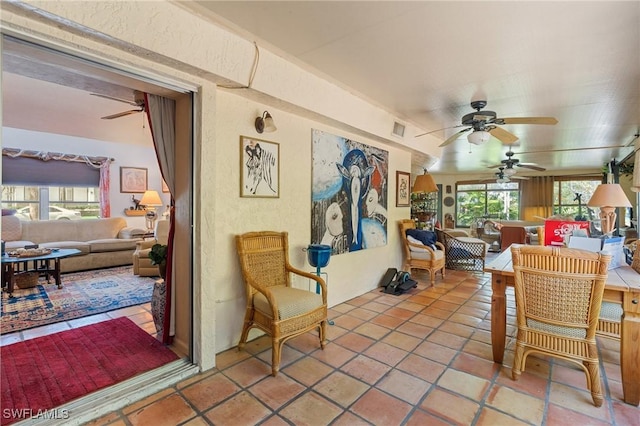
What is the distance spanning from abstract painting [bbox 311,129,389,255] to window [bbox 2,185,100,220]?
575 centimetres

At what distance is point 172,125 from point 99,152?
5.38 meters

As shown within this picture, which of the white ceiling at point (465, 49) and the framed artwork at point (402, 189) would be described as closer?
the white ceiling at point (465, 49)

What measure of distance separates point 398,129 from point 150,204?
5.19 meters

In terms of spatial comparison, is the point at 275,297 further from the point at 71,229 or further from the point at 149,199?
the point at 71,229

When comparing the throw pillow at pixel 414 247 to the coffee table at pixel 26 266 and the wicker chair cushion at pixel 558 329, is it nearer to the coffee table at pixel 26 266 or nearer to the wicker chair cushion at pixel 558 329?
the wicker chair cushion at pixel 558 329

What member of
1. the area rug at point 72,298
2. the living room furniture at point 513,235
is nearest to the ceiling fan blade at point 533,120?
the area rug at point 72,298

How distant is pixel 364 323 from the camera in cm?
312

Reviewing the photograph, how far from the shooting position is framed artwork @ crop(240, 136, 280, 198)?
2609 mm

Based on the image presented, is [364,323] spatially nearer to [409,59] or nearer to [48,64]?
[409,59]

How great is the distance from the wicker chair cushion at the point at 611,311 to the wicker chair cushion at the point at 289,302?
6.62 ft

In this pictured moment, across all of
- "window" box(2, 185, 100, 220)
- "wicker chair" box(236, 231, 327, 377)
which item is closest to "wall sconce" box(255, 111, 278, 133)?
"wicker chair" box(236, 231, 327, 377)

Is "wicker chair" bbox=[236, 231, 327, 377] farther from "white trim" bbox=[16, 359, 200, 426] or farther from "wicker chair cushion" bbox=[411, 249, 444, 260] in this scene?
"wicker chair cushion" bbox=[411, 249, 444, 260]

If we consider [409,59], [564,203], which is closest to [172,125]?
[409,59]

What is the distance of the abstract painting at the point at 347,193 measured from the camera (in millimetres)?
3359
